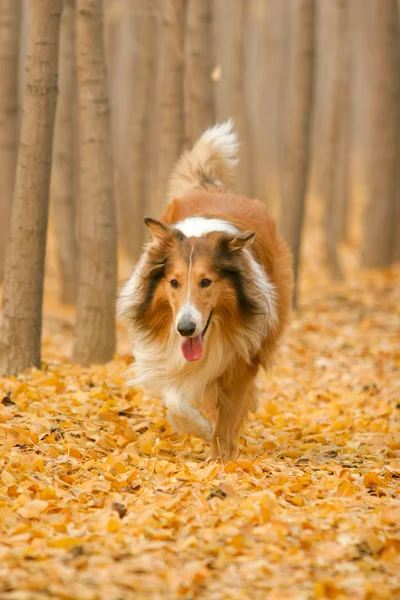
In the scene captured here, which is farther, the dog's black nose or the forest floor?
the dog's black nose

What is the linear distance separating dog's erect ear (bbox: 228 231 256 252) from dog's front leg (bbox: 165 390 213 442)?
1209 mm

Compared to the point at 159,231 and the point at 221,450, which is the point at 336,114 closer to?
the point at 159,231

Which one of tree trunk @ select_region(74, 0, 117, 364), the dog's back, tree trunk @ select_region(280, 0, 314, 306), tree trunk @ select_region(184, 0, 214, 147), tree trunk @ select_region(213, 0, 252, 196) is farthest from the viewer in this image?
tree trunk @ select_region(213, 0, 252, 196)

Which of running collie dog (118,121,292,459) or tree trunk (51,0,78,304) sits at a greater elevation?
tree trunk (51,0,78,304)

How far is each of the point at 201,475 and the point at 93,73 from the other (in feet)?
15.8

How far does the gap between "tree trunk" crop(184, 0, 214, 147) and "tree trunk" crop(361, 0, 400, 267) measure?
562cm

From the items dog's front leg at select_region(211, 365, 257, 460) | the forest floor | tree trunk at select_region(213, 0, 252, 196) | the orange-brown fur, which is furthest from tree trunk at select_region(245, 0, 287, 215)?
dog's front leg at select_region(211, 365, 257, 460)

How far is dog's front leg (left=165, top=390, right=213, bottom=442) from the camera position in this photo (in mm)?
6301

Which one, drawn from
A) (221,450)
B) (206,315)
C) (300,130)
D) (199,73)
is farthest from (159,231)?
(300,130)

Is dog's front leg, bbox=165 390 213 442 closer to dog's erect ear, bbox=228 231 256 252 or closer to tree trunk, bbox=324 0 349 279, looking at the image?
dog's erect ear, bbox=228 231 256 252

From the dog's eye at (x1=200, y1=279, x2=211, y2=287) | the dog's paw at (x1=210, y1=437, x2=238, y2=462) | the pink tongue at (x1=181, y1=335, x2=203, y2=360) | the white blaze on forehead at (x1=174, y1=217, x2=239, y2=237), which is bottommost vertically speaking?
the dog's paw at (x1=210, y1=437, x2=238, y2=462)

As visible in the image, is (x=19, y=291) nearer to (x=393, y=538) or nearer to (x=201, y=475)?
(x=201, y=475)

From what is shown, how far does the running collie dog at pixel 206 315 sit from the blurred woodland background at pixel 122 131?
1593 mm

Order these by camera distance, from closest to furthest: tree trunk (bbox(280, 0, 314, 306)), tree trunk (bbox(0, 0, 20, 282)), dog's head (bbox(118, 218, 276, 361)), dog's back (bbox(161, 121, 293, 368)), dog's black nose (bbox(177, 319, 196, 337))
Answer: dog's black nose (bbox(177, 319, 196, 337)), dog's head (bbox(118, 218, 276, 361)), dog's back (bbox(161, 121, 293, 368)), tree trunk (bbox(0, 0, 20, 282)), tree trunk (bbox(280, 0, 314, 306))
